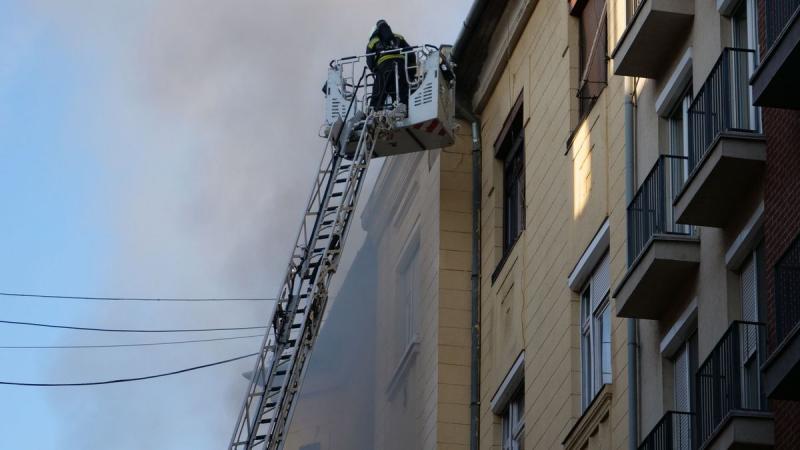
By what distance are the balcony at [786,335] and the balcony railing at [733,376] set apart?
19.9 inches

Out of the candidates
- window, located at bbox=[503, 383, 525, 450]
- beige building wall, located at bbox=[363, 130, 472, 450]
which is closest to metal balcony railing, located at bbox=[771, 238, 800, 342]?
window, located at bbox=[503, 383, 525, 450]

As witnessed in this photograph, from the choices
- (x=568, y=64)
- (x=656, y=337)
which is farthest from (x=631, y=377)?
(x=568, y=64)

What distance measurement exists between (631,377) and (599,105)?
3.50 m

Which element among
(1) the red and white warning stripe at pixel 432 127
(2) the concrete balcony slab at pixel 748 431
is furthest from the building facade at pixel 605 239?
(1) the red and white warning stripe at pixel 432 127

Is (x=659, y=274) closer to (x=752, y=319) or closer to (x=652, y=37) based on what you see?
(x=752, y=319)

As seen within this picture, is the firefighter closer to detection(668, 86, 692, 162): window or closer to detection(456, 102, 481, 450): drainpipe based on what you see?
detection(456, 102, 481, 450): drainpipe

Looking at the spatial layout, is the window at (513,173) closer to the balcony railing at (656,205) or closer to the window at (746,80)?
the balcony railing at (656,205)

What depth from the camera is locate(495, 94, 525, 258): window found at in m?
22.3

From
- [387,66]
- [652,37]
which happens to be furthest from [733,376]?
[387,66]

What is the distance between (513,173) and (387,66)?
2340mm

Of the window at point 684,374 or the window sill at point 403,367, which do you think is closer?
the window at point 684,374

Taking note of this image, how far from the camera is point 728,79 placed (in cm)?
1470

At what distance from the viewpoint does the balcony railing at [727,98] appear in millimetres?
14625

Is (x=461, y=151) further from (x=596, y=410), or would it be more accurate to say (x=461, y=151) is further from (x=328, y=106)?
(x=596, y=410)
